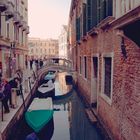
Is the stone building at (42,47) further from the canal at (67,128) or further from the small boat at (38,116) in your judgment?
the small boat at (38,116)

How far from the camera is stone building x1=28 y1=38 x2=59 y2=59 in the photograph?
2793 inches

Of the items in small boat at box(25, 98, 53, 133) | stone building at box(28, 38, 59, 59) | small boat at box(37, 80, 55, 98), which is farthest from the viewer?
stone building at box(28, 38, 59, 59)

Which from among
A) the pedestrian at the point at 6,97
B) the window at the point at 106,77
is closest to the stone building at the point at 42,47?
the pedestrian at the point at 6,97

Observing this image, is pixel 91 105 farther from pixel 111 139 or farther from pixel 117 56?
pixel 117 56

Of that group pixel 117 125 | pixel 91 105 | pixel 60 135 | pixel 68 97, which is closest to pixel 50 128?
pixel 60 135

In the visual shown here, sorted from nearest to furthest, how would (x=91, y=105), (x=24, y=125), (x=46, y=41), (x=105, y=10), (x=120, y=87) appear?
(x=120, y=87), (x=105, y=10), (x=24, y=125), (x=91, y=105), (x=46, y=41)

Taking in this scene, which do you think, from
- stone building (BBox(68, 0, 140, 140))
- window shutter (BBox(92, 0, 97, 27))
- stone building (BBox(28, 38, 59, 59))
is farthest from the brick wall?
stone building (BBox(28, 38, 59, 59))

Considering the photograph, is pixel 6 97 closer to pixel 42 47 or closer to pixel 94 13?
pixel 94 13

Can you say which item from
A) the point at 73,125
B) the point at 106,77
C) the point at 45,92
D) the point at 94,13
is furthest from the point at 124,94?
the point at 45,92

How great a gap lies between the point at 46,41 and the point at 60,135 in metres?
64.0

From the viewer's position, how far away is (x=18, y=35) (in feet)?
74.6

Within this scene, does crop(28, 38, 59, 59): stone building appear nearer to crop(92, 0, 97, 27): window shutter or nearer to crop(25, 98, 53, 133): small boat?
crop(92, 0, 97, 27): window shutter

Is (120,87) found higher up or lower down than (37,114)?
higher up

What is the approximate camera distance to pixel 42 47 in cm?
7250
